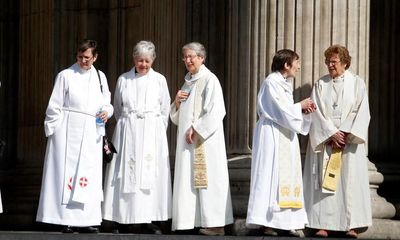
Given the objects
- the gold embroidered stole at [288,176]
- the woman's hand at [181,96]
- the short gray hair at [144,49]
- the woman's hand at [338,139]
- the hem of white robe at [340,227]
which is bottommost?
the hem of white robe at [340,227]

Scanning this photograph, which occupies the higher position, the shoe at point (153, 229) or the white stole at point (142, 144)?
the white stole at point (142, 144)

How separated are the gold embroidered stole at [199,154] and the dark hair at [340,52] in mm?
1363

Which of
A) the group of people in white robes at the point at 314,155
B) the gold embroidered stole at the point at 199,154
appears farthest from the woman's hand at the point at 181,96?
the group of people in white robes at the point at 314,155

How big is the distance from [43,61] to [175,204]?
14.9 ft

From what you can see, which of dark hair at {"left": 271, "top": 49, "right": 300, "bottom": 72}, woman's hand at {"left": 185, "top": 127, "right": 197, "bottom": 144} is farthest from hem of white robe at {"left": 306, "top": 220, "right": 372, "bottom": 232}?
dark hair at {"left": 271, "top": 49, "right": 300, "bottom": 72}

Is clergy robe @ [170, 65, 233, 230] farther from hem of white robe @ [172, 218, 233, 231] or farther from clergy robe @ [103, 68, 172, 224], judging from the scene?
clergy robe @ [103, 68, 172, 224]

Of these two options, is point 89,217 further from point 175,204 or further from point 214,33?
point 214,33

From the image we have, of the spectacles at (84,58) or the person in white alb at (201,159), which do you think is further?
the spectacles at (84,58)

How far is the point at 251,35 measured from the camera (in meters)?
22.6

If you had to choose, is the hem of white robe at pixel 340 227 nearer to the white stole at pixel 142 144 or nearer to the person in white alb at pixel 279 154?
the person in white alb at pixel 279 154

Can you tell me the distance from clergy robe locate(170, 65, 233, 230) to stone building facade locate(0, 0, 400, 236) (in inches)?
20.8

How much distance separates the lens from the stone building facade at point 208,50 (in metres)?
22.4

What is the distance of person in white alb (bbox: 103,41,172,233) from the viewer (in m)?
22.2

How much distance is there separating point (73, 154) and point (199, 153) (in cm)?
135
